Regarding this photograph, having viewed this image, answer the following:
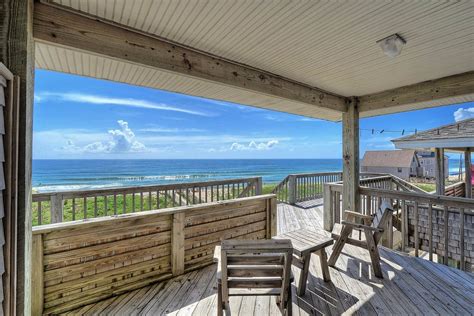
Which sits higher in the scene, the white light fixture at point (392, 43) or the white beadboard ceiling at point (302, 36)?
the white beadboard ceiling at point (302, 36)

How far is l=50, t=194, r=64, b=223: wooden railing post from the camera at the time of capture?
318 centimetres

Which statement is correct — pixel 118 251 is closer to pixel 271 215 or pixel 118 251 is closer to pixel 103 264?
pixel 103 264

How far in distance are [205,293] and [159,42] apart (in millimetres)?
2636

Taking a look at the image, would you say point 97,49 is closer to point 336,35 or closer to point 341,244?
point 336,35

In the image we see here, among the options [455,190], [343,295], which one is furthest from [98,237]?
[455,190]

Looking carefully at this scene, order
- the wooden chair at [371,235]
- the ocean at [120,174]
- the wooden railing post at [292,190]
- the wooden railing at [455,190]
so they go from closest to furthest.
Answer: the wooden chair at [371,235], the wooden railing at [455,190], the wooden railing post at [292,190], the ocean at [120,174]

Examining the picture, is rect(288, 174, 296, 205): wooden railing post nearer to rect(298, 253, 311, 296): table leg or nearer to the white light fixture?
rect(298, 253, 311, 296): table leg

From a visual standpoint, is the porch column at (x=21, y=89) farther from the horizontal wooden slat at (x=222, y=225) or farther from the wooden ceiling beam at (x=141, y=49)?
the horizontal wooden slat at (x=222, y=225)

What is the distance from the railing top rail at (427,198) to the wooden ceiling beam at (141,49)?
7.51 ft

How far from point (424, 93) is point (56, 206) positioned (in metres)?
5.50

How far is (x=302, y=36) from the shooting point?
6.93 ft

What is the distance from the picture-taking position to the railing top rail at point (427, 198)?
2938mm

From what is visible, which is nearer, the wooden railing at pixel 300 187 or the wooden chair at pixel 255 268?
the wooden chair at pixel 255 268

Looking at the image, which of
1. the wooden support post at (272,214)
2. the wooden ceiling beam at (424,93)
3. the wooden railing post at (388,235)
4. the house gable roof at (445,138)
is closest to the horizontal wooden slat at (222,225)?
the wooden support post at (272,214)
